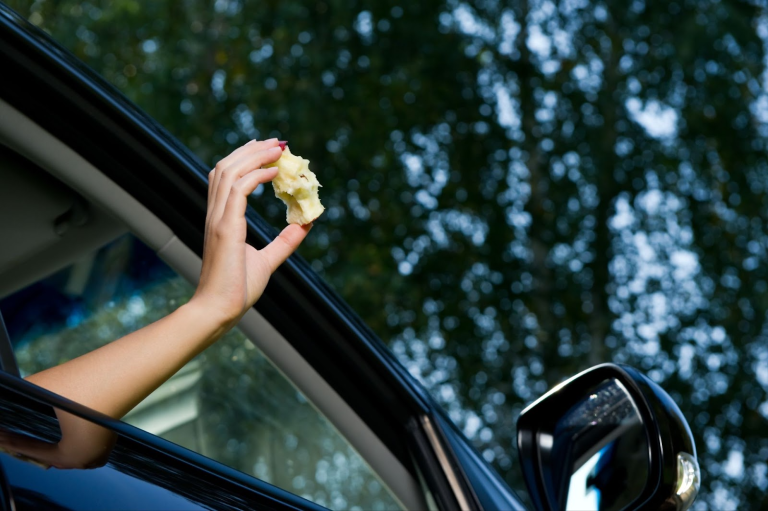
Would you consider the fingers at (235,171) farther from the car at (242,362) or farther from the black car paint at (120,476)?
the black car paint at (120,476)

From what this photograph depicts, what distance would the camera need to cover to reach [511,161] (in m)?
9.21

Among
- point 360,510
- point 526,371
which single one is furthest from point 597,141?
point 360,510

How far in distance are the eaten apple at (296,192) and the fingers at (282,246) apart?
0.06 feet

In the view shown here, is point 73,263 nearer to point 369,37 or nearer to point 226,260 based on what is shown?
point 226,260

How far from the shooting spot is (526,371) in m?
9.24

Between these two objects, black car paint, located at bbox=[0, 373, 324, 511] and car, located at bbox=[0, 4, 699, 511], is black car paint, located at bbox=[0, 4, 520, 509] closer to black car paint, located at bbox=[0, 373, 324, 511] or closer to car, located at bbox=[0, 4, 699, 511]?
car, located at bbox=[0, 4, 699, 511]

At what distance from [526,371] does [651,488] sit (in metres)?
8.28

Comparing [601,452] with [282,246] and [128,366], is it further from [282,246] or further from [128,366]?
[128,366]

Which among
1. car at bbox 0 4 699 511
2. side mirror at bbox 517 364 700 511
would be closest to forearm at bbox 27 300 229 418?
car at bbox 0 4 699 511

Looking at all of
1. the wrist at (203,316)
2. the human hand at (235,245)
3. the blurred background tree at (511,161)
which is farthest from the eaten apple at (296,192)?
the blurred background tree at (511,161)

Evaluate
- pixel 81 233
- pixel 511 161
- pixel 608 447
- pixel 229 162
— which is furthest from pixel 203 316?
pixel 511 161

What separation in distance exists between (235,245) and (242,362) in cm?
50

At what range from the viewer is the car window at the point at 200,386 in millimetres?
1325

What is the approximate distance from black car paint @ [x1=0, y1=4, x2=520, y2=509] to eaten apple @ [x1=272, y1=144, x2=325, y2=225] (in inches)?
3.8
